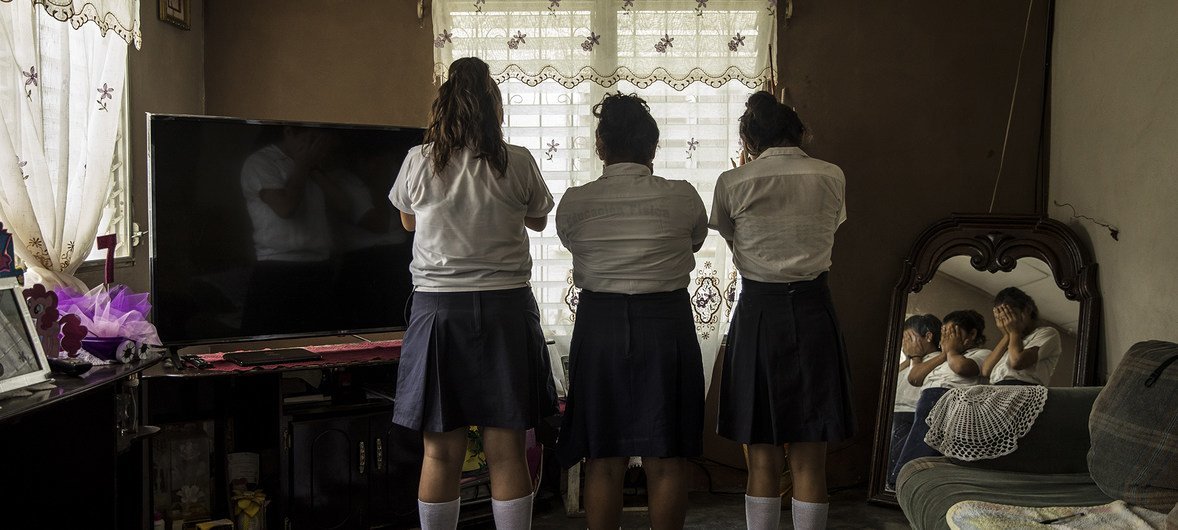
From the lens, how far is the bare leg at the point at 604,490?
247 cm

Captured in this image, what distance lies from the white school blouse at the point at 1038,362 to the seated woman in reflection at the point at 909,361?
245 mm

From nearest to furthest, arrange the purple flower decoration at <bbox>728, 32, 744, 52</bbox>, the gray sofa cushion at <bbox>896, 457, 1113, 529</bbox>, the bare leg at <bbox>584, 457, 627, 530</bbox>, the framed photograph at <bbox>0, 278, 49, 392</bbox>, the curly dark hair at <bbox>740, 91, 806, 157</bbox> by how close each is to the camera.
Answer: the framed photograph at <bbox>0, 278, 49, 392</bbox> → the gray sofa cushion at <bbox>896, 457, 1113, 529</bbox> → the bare leg at <bbox>584, 457, 627, 530</bbox> → the curly dark hair at <bbox>740, 91, 806, 157</bbox> → the purple flower decoration at <bbox>728, 32, 744, 52</bbox>

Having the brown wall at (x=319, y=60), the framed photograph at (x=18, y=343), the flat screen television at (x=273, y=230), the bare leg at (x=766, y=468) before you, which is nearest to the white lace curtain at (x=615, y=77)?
the brown wall at (x=319, y=60)

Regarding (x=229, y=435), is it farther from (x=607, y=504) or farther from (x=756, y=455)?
(x=756, y=455)

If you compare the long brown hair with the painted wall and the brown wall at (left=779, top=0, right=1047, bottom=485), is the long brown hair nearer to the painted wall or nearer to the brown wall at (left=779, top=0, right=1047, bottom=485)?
the brown wall at (left=779, top=0, right=1047, bottom=485)

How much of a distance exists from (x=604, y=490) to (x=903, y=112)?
2.03 m

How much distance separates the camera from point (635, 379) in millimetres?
2396

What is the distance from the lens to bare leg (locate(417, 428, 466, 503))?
7.87 feet

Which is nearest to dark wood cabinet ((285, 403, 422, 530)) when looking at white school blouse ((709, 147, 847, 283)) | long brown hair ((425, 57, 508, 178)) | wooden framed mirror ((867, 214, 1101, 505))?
long brown hair ((425, 57, 508, 178))

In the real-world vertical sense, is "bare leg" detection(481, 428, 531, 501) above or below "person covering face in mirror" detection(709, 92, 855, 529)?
below

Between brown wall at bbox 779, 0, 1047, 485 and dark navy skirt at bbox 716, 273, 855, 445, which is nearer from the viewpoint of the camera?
dark navy skirt at bbox 716, 273, 855, 445

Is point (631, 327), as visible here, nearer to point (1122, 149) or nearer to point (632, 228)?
point (632, 228)

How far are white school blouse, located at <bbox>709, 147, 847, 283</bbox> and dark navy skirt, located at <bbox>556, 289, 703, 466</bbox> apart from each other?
0.25 m

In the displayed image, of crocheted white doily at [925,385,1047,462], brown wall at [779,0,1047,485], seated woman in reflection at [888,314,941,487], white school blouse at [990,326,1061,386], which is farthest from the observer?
brown wall at [779,0,1047,485]
